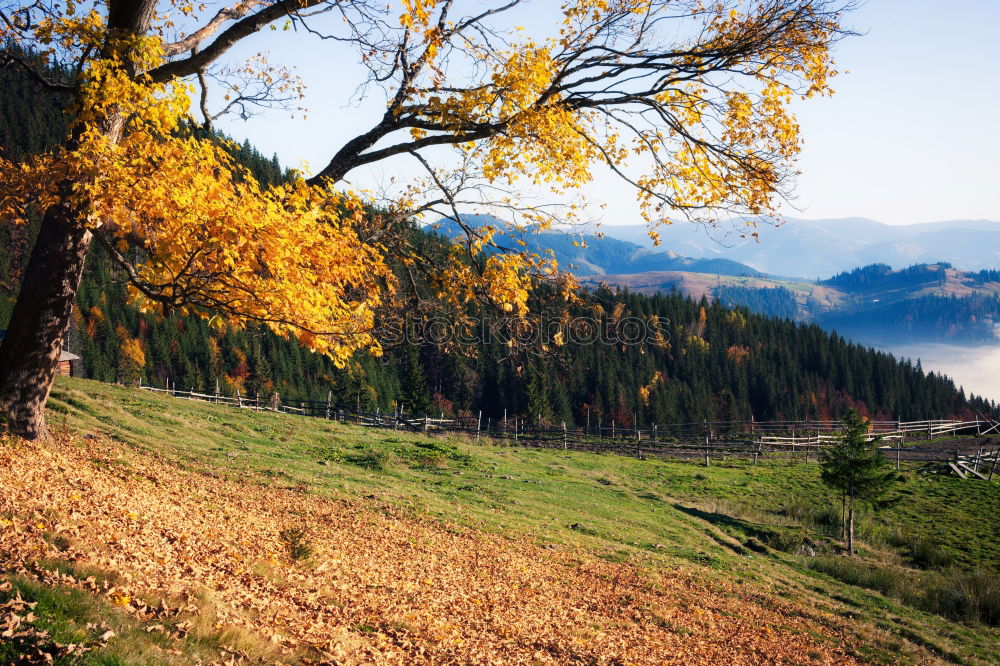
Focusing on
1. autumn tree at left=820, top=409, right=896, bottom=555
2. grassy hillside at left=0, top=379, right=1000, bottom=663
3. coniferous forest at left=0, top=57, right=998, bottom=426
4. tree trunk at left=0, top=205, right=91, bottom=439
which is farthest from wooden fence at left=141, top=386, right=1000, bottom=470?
tree trunk at left=0, top=205, right=91, bottom=439

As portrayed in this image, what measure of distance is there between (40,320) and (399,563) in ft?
21.3

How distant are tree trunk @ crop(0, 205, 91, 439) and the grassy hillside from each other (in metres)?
0.78

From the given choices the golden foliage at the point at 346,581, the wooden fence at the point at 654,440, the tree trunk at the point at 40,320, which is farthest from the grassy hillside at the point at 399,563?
the wooden fence at the point at 654,440

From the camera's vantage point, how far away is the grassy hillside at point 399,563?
5.28 m

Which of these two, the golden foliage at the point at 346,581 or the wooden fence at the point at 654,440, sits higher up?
the golden foliage at the point at 346,581

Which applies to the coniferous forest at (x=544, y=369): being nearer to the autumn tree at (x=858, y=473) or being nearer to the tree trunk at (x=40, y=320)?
the autumn tree at (x=858, y=473)

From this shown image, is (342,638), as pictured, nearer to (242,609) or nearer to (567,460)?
(242,609)

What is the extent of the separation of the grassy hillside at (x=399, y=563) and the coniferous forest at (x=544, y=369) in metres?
44.3

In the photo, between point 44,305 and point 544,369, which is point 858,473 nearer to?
point 44,305

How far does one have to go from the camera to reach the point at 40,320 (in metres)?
8.77

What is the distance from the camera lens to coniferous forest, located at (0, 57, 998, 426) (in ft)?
279

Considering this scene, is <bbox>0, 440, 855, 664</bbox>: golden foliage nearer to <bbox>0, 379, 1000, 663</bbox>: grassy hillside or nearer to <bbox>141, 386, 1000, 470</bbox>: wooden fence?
<bbox>0, 379, 1000, 663</bbox>: grassy hillside

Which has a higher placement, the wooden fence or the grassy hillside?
the grassy hillside

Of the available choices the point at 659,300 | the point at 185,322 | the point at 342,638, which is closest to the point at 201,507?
the point at 342,638
